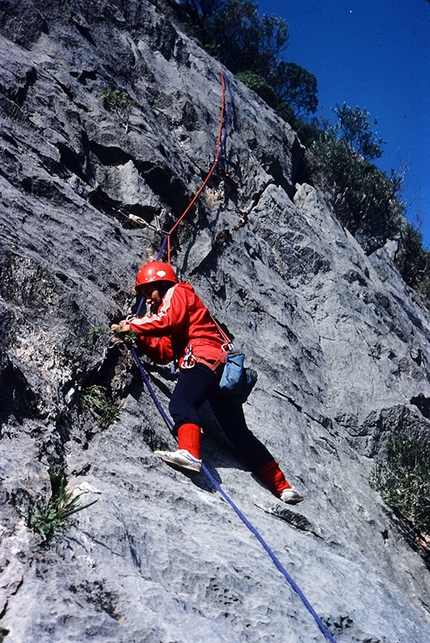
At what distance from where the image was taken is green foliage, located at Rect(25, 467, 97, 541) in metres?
3.07

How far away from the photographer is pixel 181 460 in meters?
4.36

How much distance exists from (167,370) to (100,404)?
1309 millimetres

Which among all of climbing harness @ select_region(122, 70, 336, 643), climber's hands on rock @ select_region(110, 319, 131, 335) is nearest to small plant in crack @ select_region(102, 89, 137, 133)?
climbing harness @ select_region(122, 70, 336, 643)

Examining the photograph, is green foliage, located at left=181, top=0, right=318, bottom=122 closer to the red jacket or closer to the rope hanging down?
the rope hanging down

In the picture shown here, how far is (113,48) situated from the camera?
29.3ft

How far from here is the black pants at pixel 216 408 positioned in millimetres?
4785

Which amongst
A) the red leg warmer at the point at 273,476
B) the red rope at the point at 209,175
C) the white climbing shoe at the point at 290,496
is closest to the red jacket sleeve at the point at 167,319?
the red leg warmer at the point at 273,476

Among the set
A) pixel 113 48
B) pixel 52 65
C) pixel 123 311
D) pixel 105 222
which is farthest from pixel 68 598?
pixel 113 48

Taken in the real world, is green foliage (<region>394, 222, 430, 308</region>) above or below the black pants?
above

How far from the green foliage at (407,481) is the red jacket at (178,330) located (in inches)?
117

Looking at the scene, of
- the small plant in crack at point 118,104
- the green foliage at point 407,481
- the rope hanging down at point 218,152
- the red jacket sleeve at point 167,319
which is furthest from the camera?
the small plant in crack at point 118,104

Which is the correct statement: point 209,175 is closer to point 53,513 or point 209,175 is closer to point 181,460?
point 181,460

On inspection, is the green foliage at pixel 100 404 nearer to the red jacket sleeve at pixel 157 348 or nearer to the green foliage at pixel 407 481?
the red jacket sleeve at pixel 157 348

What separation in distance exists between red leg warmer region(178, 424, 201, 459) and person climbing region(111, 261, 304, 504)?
1.0 inches
